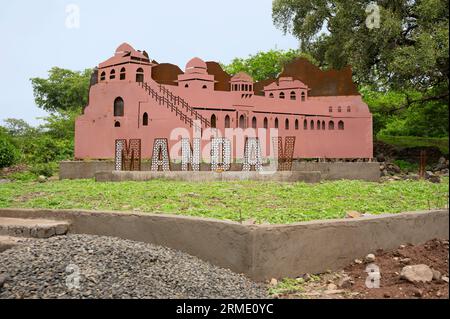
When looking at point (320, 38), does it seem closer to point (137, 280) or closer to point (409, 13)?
point (409, 13)

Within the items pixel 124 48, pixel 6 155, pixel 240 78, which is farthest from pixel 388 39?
pixel 6 155

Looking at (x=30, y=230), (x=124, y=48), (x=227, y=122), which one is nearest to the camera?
(x=30, y=230)

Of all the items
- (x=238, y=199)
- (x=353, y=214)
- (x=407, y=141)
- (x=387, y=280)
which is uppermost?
(x=407, y=141)

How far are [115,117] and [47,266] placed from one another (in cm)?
845

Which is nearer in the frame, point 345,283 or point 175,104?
point 345,283

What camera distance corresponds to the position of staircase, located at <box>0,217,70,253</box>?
22.1 ft

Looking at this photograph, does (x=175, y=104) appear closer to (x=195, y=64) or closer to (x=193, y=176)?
(x=195, y=64)

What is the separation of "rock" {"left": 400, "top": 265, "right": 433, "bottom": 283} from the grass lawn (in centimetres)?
118

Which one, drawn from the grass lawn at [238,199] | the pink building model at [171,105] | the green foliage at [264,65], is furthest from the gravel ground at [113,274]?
the green foliage at [264,65]

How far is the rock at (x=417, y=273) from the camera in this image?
5.16 m

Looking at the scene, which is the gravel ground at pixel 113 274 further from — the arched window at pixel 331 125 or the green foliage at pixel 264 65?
the green foliage at pixel 264 65

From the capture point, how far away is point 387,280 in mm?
5426

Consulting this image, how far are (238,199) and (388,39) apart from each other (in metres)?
11.7

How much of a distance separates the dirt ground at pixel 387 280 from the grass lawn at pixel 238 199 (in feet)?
2.52
